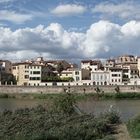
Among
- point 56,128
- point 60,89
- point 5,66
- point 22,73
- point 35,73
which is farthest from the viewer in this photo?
point 5,66

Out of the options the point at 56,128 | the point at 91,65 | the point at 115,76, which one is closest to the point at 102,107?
the point at 56,128

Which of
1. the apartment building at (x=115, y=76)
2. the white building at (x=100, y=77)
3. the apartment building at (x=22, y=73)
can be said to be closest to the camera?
the apartment building at (x=115, y=76)

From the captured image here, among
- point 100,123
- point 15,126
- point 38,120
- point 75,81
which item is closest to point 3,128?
point 15,126

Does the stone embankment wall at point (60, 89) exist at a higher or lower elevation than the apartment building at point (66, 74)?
lower

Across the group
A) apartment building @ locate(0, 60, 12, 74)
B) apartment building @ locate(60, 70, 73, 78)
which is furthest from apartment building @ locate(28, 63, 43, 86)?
apartment building @ locate(0, 60, 12, 74)

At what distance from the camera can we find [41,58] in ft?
460

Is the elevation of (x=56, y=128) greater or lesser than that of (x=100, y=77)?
lesser

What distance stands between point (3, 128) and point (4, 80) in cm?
9177

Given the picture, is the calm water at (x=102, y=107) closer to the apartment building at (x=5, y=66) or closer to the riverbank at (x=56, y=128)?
the riverbank at (x=56, y=128)

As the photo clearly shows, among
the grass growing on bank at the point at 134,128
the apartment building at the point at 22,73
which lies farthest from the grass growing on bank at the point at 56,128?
the apartment building at the point at 22,73

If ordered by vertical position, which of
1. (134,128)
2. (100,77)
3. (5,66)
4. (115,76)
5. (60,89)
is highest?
(5,66)

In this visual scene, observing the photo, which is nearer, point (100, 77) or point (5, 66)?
point (100, 77)

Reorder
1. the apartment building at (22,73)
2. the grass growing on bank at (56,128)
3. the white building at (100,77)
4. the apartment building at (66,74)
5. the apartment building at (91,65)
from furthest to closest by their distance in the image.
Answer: the apartment building at (91,65) → the apartment building at (66,74) → the apartment building at (22,73) → the white building at (100,77) → the grass growing on bank at (56,128)

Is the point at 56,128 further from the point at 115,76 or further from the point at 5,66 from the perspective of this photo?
the point at 5,66
